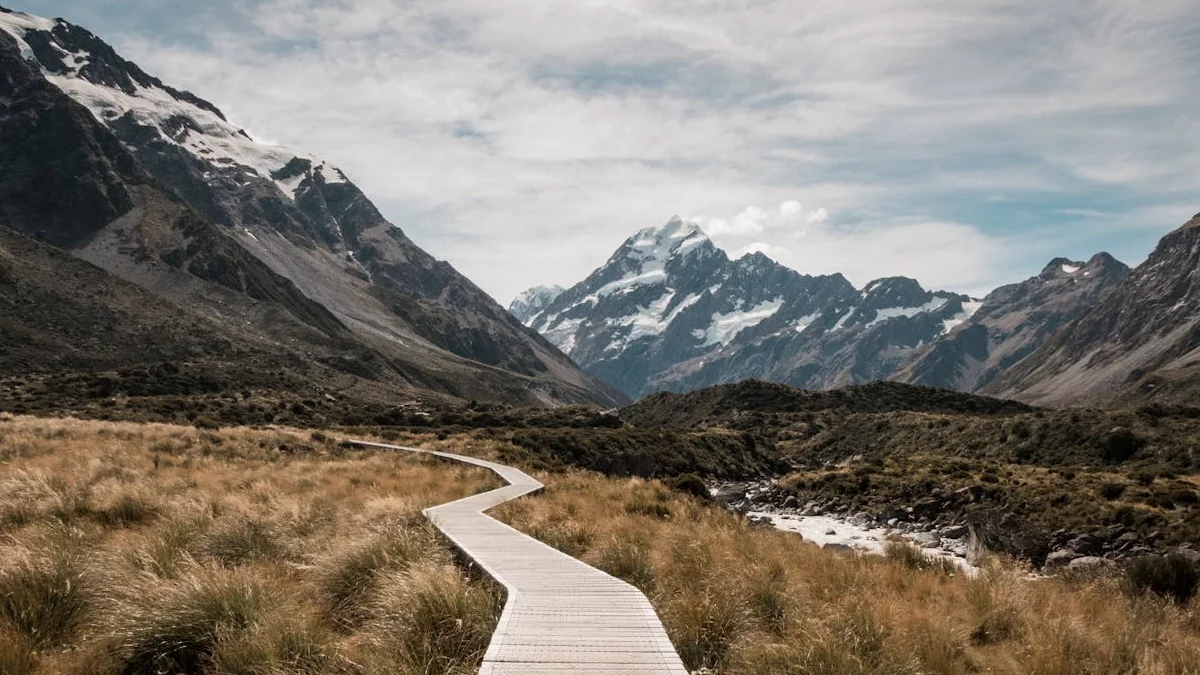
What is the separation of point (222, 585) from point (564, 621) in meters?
3.54

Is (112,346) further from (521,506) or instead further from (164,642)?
(164,642)

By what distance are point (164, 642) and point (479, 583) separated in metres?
3.26

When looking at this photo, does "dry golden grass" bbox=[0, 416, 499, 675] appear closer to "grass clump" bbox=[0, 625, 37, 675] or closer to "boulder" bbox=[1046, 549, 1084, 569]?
"grass clump" bbox=[0, 625, 37, 675]

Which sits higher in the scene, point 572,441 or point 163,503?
point 163,503

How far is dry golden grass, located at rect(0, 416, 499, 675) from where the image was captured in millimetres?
6516

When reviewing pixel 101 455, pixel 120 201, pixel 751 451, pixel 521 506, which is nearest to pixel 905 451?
pixel 751 451

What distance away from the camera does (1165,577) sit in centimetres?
1151

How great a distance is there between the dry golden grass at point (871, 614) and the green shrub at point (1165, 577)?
1.40 ft

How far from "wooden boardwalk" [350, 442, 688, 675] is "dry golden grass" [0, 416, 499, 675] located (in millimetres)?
405

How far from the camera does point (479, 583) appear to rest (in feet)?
28.1

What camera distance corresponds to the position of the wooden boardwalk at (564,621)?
5770 mm

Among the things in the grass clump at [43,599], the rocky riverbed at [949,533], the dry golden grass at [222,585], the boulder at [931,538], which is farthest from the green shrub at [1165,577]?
the boulder at [931,538]

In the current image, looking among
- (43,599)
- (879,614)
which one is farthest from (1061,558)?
(43,599)

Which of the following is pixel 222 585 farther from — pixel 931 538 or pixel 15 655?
pixel 931 538
